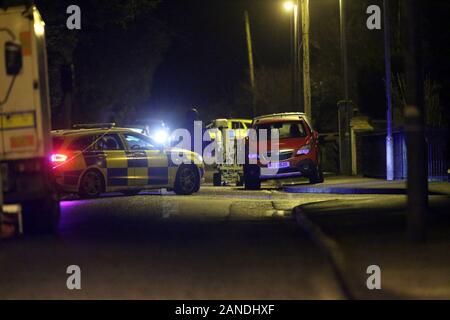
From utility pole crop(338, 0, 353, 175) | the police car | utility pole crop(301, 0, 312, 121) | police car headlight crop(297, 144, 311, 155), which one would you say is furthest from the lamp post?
the police car

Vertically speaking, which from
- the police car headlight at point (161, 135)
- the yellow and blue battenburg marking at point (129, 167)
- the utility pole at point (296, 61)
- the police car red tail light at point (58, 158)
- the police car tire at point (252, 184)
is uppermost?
the utility pole at point (296, 61)

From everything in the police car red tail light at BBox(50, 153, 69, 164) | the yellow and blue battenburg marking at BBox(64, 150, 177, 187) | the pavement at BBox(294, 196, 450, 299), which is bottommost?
the pavement at BBox(294, 196, 450, 299)

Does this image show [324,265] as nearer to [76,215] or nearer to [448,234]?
[448,234]

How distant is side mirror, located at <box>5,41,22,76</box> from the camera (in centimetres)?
952

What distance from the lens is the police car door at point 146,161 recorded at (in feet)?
56.9

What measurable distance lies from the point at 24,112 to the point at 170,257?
8.51ft

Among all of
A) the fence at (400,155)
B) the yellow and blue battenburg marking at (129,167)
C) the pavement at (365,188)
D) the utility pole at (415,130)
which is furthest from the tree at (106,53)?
the utility pole at (415,130)

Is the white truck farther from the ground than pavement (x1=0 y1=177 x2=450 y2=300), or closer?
farther from the ground

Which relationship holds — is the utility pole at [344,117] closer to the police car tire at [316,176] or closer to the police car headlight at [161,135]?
the police car tire at [316,176]

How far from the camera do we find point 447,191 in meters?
17.6

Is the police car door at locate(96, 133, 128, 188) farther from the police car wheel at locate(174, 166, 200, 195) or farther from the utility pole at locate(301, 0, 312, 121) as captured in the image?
the utility pole at locate(301, 0, 312, 121)

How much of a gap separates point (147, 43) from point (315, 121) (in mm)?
9187

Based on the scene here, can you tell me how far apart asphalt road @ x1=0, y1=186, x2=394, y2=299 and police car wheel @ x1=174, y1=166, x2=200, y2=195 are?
3.17 metres
